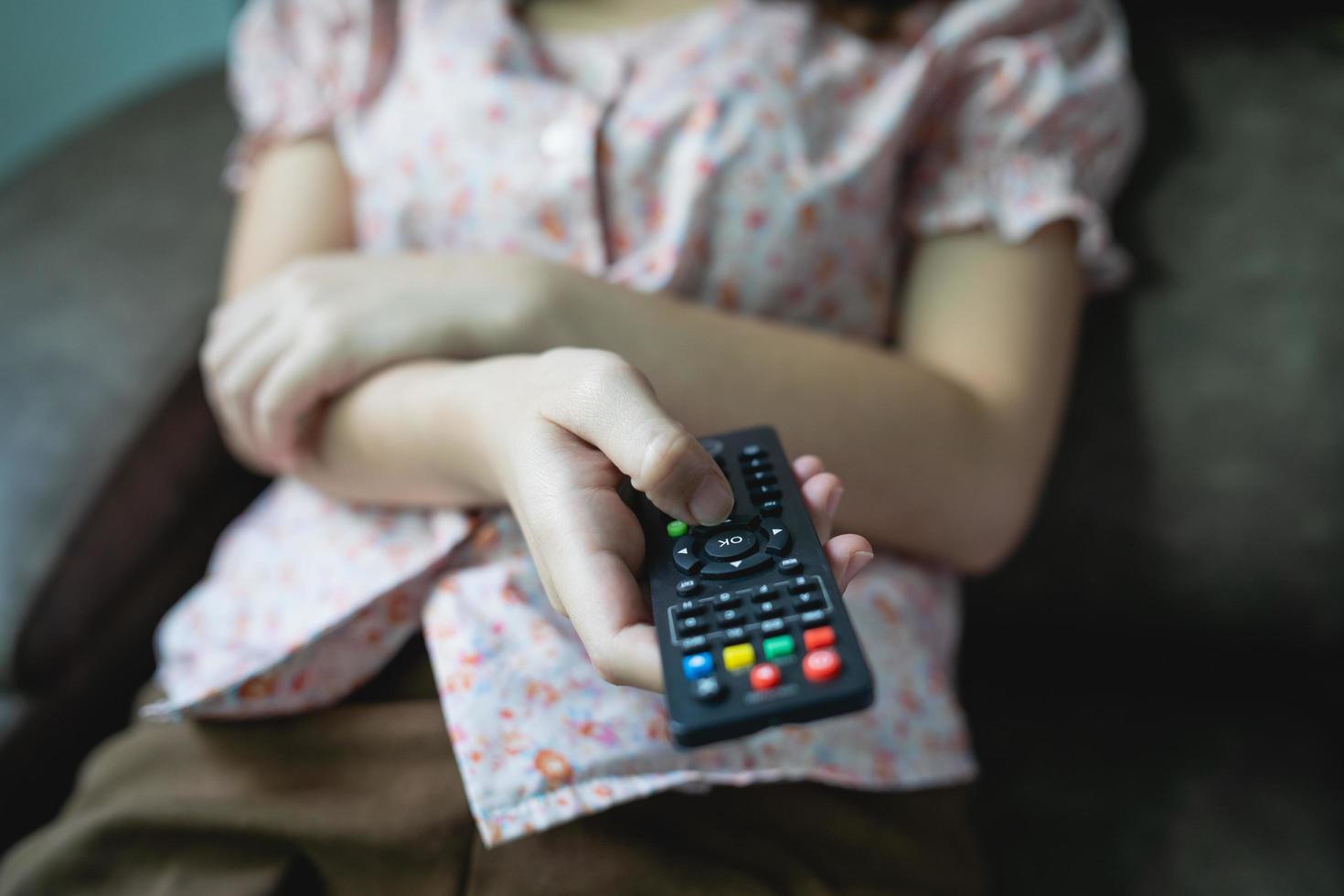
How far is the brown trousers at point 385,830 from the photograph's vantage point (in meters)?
0.44

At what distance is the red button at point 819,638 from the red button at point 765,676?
1 centimetres

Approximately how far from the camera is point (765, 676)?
0.99ft

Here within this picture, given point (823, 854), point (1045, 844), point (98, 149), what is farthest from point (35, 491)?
point (1045, 844)

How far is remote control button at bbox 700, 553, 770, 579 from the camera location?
337 millimetres

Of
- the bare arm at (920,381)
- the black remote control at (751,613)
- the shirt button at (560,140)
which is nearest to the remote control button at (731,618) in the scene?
the black remote control at (751,613)

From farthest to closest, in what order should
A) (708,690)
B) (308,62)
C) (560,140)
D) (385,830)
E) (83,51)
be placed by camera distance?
(83,51) < (308,62) < (560,140) < (385,830) < (708,690)

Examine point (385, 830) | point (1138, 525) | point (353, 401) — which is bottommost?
point (1138, 525)

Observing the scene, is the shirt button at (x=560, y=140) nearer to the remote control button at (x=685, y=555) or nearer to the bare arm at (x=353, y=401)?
the bare arm at (x=353, y=401)

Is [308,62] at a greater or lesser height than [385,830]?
greater

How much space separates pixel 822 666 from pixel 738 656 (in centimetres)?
3

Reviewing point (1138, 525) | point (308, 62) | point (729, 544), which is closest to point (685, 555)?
point (729, 544)

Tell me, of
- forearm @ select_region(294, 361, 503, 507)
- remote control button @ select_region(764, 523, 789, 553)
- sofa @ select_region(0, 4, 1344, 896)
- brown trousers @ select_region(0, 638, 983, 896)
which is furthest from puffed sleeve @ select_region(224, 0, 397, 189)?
remote control button @ select_region(764, 523, 789, 553)

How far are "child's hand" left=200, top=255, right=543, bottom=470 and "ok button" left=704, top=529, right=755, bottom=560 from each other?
6.8 inches

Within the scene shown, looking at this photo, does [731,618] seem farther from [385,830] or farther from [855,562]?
[385,830]
